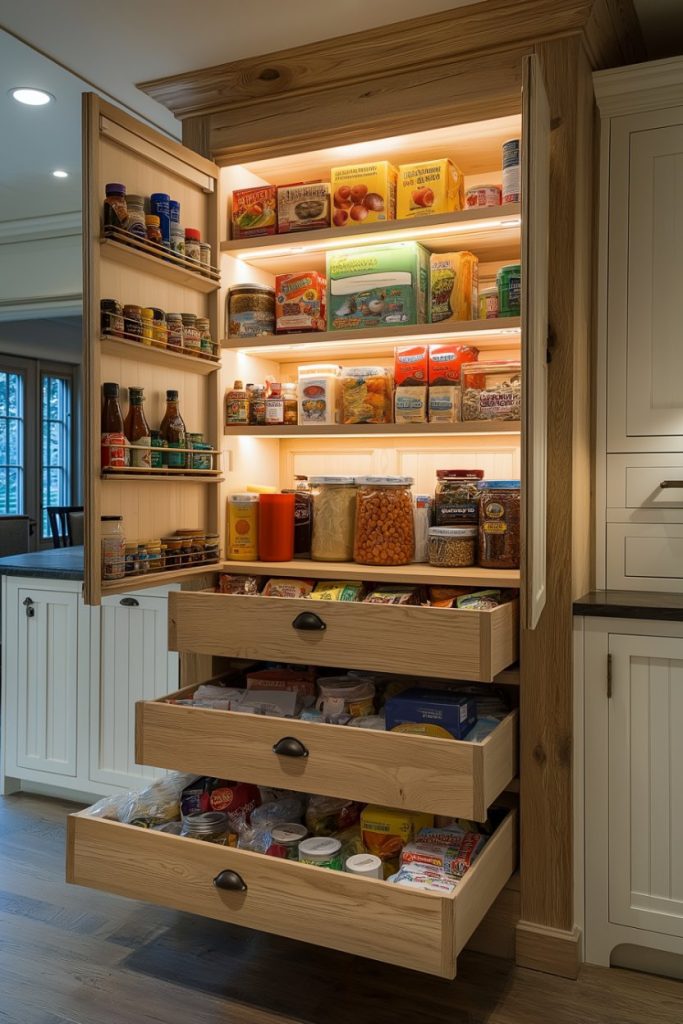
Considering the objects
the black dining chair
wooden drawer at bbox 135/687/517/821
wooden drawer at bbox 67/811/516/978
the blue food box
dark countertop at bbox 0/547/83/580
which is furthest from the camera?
the black dining chair

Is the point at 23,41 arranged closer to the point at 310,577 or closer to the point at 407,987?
the point at 310,577

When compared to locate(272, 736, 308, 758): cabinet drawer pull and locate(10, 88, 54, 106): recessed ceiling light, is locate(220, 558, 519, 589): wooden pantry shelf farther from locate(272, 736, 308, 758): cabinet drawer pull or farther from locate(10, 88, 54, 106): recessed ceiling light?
locate(10, 88, 54, 106): recessed ceiling light

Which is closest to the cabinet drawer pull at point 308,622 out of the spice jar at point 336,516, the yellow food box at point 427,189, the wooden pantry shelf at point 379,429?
the spice jar at point 336,516

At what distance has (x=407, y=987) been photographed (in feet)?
6.45

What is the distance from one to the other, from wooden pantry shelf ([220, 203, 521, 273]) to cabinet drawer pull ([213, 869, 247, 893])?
5.01 feet

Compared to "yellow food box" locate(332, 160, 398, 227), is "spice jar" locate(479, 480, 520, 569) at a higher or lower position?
lower

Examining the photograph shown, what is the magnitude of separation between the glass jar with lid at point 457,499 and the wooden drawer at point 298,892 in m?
0.71

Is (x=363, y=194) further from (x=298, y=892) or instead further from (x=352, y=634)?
(x=298, y=892)

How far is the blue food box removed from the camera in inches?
71.6

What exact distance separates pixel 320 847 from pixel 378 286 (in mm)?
1341

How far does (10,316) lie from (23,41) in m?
2.63

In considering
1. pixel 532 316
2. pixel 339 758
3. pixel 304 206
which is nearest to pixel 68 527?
pixel 304 206

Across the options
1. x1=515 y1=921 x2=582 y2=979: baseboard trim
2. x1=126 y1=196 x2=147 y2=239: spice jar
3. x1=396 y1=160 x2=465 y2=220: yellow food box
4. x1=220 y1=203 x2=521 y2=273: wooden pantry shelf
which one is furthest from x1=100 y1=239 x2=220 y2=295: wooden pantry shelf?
x1=515 y1=921 x2=582 y2=979: baseboard trim

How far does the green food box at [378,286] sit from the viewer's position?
213 centimetres
